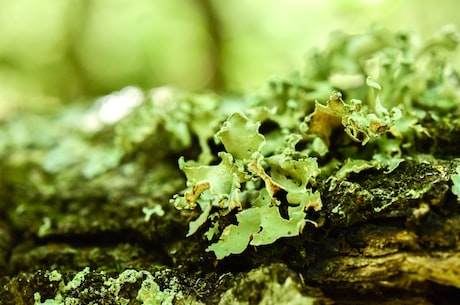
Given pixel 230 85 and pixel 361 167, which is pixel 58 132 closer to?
pixel 361 167

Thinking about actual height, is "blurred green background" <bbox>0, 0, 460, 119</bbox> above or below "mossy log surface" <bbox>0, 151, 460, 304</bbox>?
below

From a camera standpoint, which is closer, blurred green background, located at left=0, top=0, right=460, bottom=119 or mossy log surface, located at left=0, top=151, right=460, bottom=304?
mossy log surface, located at left=0, top=151, right=460, bottom=304

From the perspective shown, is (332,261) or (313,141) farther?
(313,141)

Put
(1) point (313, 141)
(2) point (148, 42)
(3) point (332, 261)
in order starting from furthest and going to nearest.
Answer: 1. (2) point (148, 42)
2. (1) point (313, 141)
3. (3) point (332, 261)

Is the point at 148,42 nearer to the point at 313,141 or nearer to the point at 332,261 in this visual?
the point at 313,141

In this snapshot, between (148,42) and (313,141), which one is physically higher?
(313,141)

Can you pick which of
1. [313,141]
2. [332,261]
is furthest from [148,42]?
[332,261]

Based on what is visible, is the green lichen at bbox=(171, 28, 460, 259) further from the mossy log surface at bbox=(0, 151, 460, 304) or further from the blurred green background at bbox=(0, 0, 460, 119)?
the blurred green background at bbox=(0, 0, 460, 119)

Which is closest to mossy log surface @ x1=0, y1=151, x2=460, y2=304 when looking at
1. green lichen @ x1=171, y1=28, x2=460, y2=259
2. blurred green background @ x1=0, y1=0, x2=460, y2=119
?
green lichen @ x1=171, y1=28, x2=460, y2=259

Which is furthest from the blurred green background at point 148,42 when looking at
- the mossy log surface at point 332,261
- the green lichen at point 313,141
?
the mossy log surface at point 332,261
